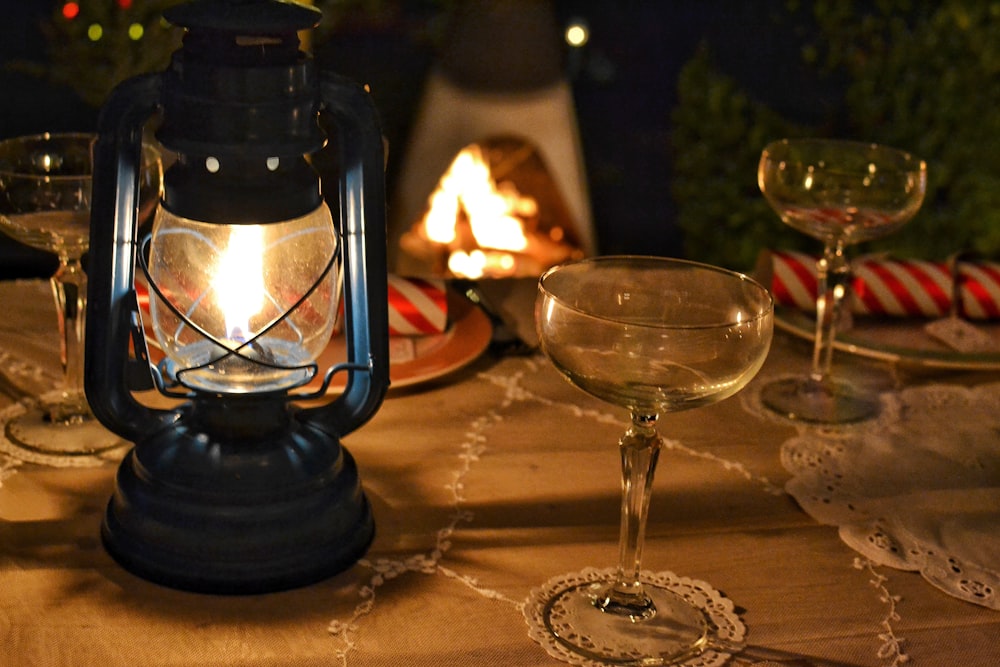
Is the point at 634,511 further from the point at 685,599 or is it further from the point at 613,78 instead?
the point at 613,78

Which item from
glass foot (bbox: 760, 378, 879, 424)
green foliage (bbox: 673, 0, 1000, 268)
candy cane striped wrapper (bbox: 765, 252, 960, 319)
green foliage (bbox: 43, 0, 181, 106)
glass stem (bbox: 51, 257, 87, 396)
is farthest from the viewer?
green foliage (bbox: 673, 0, 1000, 268)

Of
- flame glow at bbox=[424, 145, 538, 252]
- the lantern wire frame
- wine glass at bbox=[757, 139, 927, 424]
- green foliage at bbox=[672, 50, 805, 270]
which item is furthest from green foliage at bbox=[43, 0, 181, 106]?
the lantern wire frame

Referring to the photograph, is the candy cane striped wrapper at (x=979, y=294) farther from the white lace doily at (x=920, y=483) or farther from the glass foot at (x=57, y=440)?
the glass foot at (x=57, y=440)

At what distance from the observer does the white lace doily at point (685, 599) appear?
77 centimetres

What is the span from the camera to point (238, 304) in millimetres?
845

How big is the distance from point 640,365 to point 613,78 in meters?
2.28

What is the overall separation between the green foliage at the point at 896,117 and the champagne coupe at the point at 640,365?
2.15 metres

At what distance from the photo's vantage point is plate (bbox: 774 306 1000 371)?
1.26 meters

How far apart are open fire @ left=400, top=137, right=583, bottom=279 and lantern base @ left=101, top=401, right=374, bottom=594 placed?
2.07 m

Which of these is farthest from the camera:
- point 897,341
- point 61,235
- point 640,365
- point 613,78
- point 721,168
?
point 721,168

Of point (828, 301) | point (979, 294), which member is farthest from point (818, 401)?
point (979, 294)

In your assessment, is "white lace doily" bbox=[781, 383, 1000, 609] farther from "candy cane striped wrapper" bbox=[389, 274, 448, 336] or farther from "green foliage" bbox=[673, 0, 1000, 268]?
"green foliage" bbox=[673, 0, 1000, 268]

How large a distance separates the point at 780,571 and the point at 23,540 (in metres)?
0.55

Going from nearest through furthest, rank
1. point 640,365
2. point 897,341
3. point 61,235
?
point 640,365, point 61,235, point 897,341
